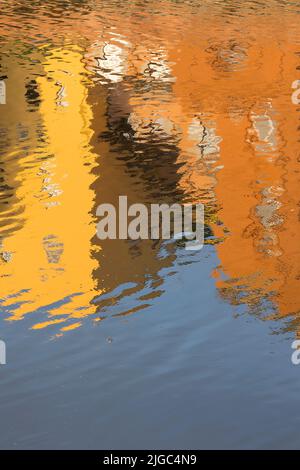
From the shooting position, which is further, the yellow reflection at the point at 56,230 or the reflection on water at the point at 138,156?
the reflection on water at the point at 138,156

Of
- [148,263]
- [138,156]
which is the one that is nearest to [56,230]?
[148,263]

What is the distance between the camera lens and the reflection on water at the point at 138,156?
8.80 m

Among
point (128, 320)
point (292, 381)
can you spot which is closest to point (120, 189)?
point (128, 320)

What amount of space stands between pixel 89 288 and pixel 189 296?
0.85 meters

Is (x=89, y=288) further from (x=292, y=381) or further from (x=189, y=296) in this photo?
Answer: (x=292, y=381)

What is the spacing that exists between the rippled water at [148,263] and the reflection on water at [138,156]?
0.03 m

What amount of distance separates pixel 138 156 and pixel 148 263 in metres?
5.01

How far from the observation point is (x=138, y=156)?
1421cm

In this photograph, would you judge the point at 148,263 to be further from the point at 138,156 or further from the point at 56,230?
the point at 138,156

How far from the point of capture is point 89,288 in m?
8.70

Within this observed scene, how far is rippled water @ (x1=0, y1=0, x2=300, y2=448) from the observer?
634cm

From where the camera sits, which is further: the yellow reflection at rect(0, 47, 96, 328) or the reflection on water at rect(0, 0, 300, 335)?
the reflection on water at rect(0, 0, 300, 335)

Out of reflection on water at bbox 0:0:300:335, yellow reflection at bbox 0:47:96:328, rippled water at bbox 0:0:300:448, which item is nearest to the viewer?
rippled water at bbox 0:0:300:448

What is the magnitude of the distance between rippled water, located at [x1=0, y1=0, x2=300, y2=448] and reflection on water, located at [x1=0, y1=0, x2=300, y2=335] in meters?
0.03
